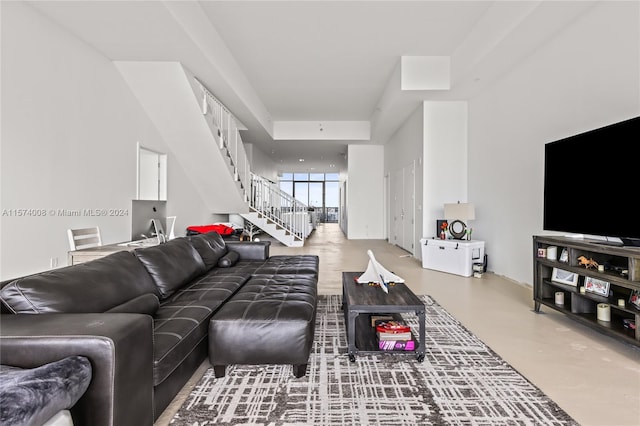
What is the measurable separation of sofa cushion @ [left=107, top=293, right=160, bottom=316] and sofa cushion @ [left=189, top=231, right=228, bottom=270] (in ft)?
5.01

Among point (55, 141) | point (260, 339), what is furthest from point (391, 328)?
point (55, 141)

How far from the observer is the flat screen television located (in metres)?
2.76

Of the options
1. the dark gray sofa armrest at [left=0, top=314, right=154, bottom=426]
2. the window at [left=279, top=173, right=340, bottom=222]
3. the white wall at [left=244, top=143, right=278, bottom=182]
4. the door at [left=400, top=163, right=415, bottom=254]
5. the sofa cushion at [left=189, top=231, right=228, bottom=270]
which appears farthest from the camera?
the window at [left=279, top=173, right=340, bottom=222]

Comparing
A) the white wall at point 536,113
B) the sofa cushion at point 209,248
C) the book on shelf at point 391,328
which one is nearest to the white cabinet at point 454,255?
the white wall at point 536,113

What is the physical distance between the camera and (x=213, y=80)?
18.9ft

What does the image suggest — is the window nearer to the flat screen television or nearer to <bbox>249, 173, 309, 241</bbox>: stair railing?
<bbox>249, 173, 309, 241</bbox>: stair railing

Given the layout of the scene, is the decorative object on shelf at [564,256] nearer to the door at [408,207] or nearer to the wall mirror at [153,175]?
the door at [408,207]

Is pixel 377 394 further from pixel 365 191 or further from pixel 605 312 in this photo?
pixel 365 191

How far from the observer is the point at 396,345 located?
249 cm

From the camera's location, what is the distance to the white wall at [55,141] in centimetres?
346

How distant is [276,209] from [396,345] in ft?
26.5

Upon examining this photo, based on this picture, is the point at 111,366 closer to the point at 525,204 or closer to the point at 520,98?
the point at 525,204

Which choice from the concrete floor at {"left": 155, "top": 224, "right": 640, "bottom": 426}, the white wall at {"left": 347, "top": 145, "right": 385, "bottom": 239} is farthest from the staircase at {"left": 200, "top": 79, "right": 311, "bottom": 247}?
the concrete floor at {"left": 155, "top": 224, "right": 640, "bottom": 426}

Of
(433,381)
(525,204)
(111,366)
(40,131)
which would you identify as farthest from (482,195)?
(40,131)
